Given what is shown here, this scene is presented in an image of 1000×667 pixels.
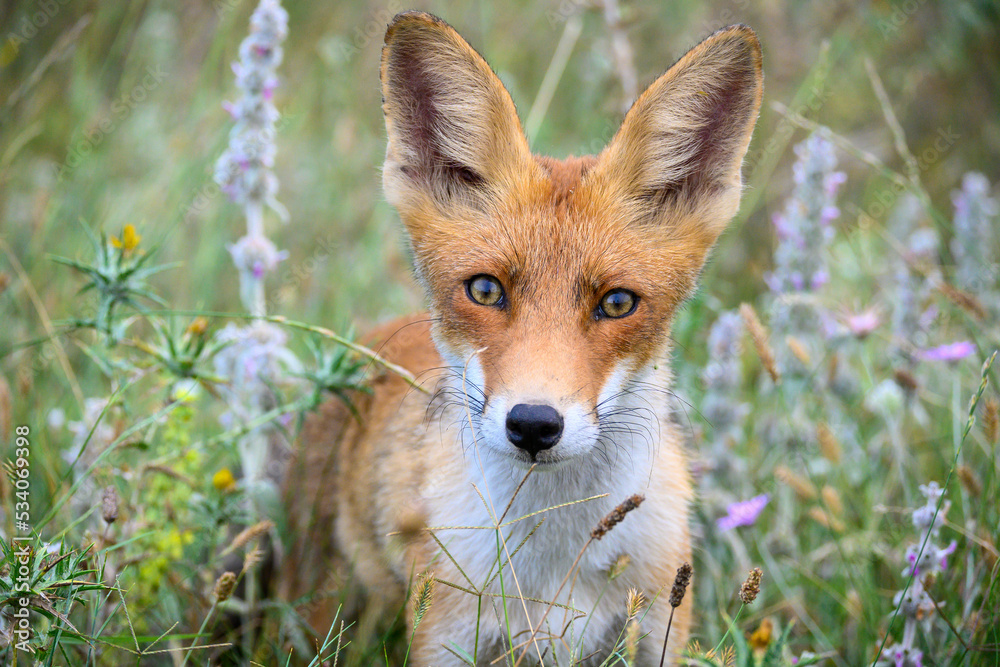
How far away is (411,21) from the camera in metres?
2.73

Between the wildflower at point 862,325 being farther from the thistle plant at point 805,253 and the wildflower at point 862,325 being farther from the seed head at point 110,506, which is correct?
the seed head at point 110,506

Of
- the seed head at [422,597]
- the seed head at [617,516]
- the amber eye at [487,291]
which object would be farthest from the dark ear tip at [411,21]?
the seed head at [422,597]

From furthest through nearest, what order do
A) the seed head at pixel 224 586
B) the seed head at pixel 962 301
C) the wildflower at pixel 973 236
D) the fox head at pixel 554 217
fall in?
1. the wildflower at pixel 973 236
2. the seed head at pixel 962 301
3. the fox head at pixel 554 217
4. the seed head at pixel 224 586

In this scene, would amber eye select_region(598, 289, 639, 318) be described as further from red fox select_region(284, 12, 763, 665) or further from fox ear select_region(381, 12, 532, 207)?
fox ear select_region(381, 12, 532, 207)

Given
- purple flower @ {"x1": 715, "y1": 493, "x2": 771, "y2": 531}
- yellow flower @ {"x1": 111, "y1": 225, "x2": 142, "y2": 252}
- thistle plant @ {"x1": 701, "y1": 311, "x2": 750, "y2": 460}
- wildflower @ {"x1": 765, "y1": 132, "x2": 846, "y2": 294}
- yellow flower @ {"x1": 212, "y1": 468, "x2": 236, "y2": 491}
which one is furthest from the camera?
thistle plant @ {"x1": 701, "y1": 311, "x2": 750, "y2": 460}

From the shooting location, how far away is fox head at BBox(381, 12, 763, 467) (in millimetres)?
2480

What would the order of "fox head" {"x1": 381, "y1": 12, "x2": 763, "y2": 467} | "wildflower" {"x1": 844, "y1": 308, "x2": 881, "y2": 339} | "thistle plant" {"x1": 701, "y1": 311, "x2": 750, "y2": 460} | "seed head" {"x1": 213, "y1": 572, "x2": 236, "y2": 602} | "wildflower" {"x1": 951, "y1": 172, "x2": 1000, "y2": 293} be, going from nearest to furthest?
"seed head" {"x1": 213, "y1": 572, "x2": 236, "y2": 602} → "fox head" {"x1": 381, "y1": 12, "x2": 763, "y2": 467} → "wildflower" {"x1": 844, "y1": 308, "x2": 881, "y2": 339} → "thistle plant" {"x1": 701, "y1": 311, "x2": 750, "y2": 460} → "wildflower" {"x1": 951, "y1": 172, "x2": 1000, "y2": 293}

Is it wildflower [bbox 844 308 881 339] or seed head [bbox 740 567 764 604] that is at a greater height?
wildflower [bbox 844 308 881 339]

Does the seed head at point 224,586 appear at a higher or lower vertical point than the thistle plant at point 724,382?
lower

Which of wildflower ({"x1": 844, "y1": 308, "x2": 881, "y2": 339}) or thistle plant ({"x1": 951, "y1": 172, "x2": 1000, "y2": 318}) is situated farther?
thistle plant ({"x1": 951, "y1": 172, "x2": 1000, "y2": 318})

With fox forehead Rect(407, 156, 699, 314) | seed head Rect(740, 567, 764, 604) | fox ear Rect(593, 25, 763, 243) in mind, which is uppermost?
fox ear Rect(593, 25, 763, 243)

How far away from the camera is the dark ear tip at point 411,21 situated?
2.71m

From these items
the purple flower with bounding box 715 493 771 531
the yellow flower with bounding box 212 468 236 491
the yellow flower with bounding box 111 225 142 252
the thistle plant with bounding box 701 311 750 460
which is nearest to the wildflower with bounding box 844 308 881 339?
the thistle plant with bounding box 701 311 750 460

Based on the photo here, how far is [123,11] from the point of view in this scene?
7.19m
